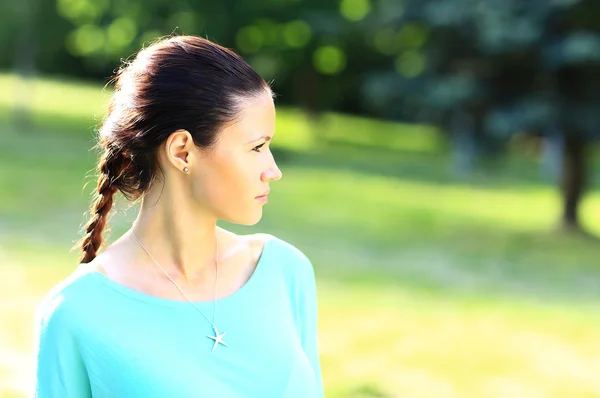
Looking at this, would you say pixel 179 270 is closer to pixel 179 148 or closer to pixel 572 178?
pixel 179 148

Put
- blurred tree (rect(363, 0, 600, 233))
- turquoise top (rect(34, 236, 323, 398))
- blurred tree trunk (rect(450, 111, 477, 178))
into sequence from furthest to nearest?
blurred tree trunk (rect(450, 111, 477, 178)), blurred tree (rect(363, 0, 600, 233)), turquoise top (rect(34, 236, 323, 398))

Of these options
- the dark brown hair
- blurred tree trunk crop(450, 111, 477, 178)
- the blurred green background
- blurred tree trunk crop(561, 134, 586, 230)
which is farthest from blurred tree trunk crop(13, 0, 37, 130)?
the dark brown hair

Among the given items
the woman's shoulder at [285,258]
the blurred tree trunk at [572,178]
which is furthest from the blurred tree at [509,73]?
the woman's shoulder at [285,258]

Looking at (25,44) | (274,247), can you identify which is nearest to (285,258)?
(274,247)

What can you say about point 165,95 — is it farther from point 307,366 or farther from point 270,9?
point 270,9

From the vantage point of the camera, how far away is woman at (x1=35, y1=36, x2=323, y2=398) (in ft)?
5.10

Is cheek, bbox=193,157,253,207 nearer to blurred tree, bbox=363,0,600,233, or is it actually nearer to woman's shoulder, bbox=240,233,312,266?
woman's shoulder, bbox=240,233,312,266

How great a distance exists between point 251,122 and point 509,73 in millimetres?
11015

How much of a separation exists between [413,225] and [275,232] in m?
2.68

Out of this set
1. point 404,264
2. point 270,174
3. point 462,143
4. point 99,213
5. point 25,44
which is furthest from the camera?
point 25,44

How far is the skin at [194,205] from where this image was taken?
5.39ft

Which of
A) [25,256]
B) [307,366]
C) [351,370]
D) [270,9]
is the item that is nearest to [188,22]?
[270,9]

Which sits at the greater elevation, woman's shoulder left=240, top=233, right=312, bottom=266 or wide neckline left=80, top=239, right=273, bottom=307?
woman's shoulder left=240, top=233, right=312, bottom=266

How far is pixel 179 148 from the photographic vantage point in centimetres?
163
